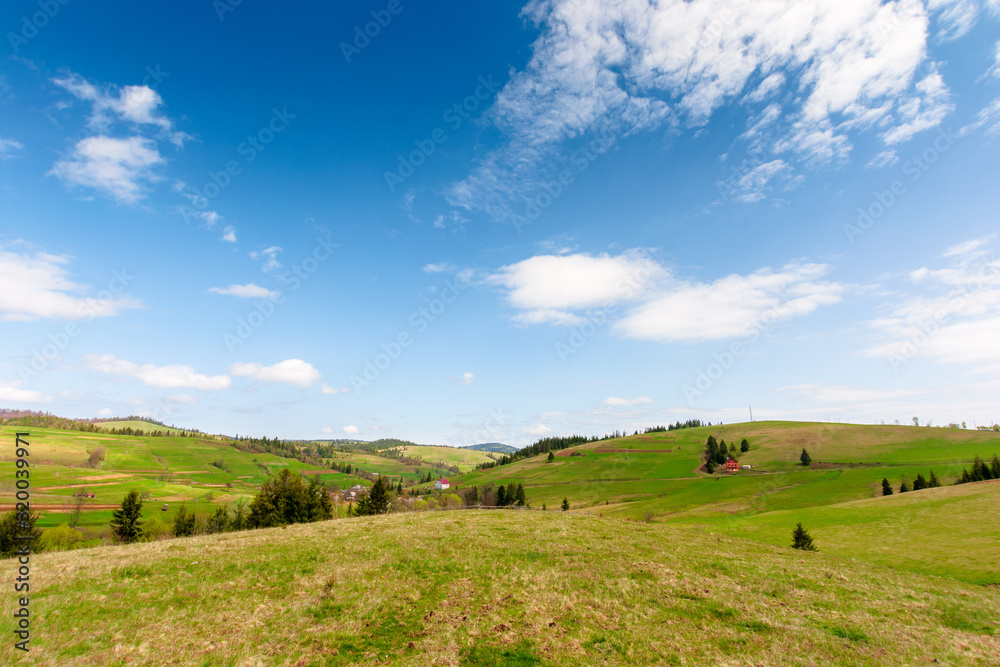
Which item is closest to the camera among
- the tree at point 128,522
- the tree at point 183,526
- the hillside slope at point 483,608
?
the hillside slope at point 483,608

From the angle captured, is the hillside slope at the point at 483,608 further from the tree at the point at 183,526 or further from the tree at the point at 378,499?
the tree at the point at 183,526

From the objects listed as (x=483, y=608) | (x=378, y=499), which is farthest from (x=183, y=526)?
(x=483, y=608)

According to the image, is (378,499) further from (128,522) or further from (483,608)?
(483,608)

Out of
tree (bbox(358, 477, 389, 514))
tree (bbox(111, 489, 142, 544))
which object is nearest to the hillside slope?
tree (bbox(111, 489, 142, 544))

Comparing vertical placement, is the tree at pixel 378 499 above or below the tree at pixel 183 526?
above

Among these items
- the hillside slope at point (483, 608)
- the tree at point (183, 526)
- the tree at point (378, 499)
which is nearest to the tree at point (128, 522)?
the tree at point (183, 526)

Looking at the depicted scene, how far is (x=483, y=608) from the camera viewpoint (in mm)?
15164

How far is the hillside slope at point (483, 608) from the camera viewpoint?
11711mm

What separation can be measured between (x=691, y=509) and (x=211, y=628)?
11432 cm

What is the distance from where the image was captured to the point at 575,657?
37.9 feet

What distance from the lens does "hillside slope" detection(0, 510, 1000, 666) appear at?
11711 mm

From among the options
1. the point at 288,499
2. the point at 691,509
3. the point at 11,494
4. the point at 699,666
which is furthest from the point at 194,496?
the point at 699,666

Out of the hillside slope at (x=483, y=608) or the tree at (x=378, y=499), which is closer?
the hillside slope at (x=483, y=608)

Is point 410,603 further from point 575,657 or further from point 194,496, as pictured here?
point 194,496
